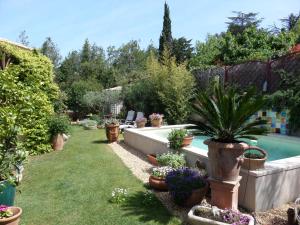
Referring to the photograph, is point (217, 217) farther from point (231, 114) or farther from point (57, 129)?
point (57, 129)

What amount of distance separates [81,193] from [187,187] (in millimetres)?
2330

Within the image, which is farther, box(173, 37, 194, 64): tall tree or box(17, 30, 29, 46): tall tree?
box(17, 30, 29, 46): tall tree

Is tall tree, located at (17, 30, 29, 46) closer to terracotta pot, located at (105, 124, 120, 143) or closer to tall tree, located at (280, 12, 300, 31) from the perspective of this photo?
terracotta pot, located at (105, 124, 120, 143)

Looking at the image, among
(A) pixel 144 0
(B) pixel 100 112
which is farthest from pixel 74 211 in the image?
(B) pixel 100 112

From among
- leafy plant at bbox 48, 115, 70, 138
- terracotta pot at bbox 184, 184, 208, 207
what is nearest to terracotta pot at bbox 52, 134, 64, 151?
leafy plant at bbox 48, 115, 70, 138

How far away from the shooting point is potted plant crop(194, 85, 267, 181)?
16.0 feet

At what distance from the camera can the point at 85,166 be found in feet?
28.1

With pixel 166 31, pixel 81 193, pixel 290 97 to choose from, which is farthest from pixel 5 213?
pixel 166 31

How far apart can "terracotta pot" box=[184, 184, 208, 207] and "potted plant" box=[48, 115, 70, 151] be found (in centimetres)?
652

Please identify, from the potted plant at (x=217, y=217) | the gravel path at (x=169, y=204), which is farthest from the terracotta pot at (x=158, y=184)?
the potted plant at (x=217, y=217)

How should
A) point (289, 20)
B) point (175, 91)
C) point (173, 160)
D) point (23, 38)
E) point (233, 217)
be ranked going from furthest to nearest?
point (289, 20), point (23, 38), point (175, 91), point (173, 160), point (233, 217)

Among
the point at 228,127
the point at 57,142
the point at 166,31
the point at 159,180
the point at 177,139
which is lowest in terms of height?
the point at 159,180

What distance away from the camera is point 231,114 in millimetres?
5027

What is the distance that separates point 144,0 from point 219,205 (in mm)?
8216
